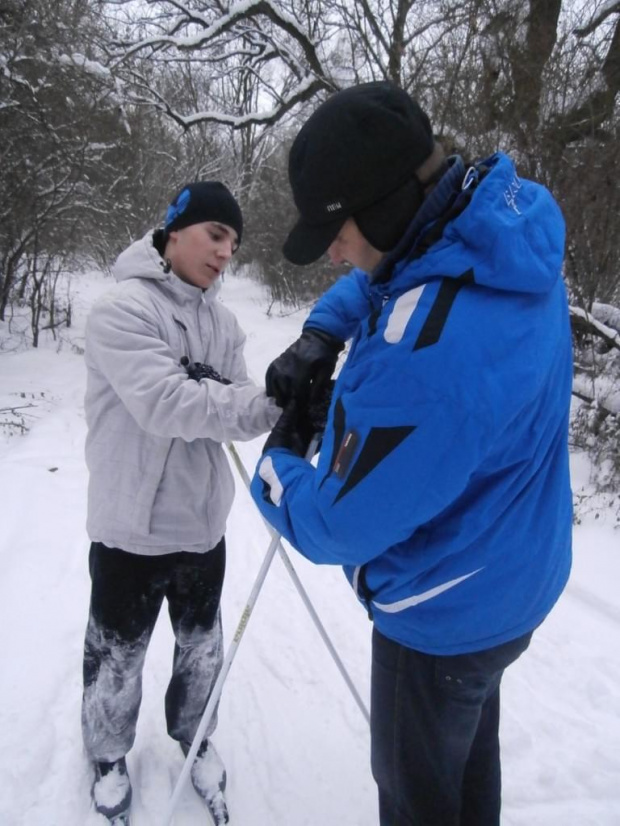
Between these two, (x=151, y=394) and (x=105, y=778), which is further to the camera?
(x=105, y=778)

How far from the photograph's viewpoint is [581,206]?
5.33 m

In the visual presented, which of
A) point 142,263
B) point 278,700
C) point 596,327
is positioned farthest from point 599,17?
point 278,700

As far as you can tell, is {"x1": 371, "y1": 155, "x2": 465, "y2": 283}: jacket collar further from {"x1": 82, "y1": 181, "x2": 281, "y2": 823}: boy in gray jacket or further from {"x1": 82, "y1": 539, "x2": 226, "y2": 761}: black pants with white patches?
{"x1": 82, "y1": 539, "x2": 226, "y2": 761}: black pants with white patches

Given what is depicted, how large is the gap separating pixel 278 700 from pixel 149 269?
208 cm

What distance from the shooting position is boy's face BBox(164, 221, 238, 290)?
1.81 meters

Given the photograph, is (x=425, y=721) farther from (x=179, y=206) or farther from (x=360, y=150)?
(x=179, y=206)

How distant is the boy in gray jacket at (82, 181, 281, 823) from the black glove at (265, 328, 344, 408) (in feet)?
0.19

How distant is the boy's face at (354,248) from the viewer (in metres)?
1.16

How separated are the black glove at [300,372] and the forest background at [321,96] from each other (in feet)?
11.6

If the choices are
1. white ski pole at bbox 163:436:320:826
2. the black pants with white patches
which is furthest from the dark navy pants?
the black pants with white patches

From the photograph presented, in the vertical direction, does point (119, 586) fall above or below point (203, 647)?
above

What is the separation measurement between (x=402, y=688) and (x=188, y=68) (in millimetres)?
10737

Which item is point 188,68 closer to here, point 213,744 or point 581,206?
point 581,206

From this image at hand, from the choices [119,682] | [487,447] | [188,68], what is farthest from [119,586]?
[188,68]
